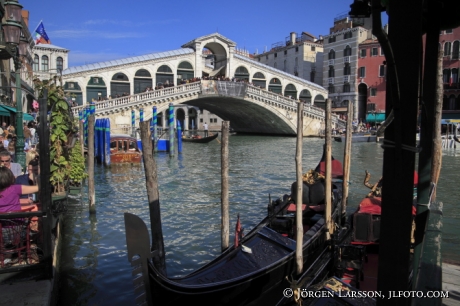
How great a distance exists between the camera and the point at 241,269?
325 cm

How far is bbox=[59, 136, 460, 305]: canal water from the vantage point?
4.27 m

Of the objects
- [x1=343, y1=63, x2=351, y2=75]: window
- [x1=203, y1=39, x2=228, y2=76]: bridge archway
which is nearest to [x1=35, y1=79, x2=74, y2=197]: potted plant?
[x1=203, y1=39, x2=228, y2=76]: bridge archway

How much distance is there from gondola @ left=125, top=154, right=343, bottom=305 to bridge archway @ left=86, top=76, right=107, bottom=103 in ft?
66.5

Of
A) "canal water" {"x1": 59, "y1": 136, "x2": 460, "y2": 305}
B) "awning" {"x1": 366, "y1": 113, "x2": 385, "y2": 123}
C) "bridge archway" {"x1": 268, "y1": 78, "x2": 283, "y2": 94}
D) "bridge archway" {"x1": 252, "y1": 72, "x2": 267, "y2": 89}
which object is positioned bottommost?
"canal water" {"x1": 59, "y1": 136, "x2": 460, "y2": 305}

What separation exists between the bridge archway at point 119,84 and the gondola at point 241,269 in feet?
68.2

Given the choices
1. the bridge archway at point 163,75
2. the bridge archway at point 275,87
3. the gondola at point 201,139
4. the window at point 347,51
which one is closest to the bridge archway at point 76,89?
the bridge archway at point 163,75

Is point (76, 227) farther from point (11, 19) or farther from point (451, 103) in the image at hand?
point (451, 103)

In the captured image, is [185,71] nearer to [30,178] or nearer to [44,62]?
[44,62]

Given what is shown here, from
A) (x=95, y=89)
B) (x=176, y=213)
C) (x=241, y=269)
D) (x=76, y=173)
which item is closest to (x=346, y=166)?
(x=241, y=269)

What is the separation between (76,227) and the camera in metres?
6.00

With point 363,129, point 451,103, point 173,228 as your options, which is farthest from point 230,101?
point 173,228

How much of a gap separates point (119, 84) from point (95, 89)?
1.54 m

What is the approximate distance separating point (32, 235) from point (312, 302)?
2267 millimetres

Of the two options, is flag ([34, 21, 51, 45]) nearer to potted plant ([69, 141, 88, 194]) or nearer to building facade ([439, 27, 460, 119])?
potted plant ([69, 141, 88, 194])
